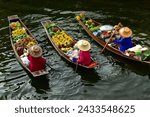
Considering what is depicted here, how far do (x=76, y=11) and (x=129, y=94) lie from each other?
10.5 m

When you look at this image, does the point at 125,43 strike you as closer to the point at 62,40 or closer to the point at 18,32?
the point at 62,40

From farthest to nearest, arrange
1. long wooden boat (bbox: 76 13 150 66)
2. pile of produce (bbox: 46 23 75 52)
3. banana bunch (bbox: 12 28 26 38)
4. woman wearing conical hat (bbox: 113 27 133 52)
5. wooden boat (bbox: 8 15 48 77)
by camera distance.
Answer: banana bunch (bbox: 12 28 26 38)
pile of produce (bbox: 46 23 75 52)
woman wearing conical hat (bbox: 113 27 133 52)
long wooden boat (bbox: 76 13 150 66)
wooden boat (bbox: 8 15 48 77)

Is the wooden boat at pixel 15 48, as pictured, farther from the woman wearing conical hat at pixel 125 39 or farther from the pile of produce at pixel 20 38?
the woman wearing conical hat at pixel 125 39

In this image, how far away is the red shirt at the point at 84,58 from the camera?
15906 mm

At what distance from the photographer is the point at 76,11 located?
77.4ft

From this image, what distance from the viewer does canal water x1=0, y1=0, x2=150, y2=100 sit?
14.8 meters

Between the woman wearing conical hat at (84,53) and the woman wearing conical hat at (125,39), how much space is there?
234 cm

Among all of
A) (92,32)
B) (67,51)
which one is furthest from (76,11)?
(67,51)

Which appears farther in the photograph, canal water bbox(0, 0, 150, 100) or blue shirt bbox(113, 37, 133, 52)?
blue shirt bbox(113, 37, 133, 52)

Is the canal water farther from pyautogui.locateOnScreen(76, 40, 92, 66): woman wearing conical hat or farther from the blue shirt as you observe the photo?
the blue shirt

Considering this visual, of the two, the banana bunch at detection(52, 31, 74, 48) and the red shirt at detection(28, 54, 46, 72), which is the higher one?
the banana bunch at detection(52, 31, 74, 48)

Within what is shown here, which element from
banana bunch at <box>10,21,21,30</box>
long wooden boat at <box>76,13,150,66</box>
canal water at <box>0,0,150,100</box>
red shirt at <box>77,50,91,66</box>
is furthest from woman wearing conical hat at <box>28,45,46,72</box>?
banana bunch at <box>10,21,21,30</box>

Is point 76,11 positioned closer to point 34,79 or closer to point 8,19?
point 8,19

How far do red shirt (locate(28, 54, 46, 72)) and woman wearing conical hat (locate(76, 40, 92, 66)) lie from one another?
178 cm
